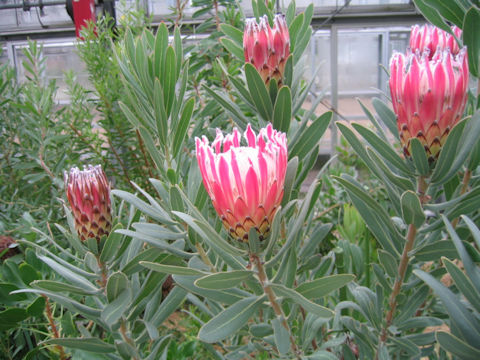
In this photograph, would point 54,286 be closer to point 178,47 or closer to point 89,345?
point 89,345

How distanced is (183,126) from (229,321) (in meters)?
0.25

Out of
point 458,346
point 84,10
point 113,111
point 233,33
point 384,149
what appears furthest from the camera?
point 84,10

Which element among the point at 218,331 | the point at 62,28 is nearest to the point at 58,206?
the point at 218,331

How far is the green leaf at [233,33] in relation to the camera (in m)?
0.68

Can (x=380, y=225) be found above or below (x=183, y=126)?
below

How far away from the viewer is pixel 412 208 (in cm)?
42

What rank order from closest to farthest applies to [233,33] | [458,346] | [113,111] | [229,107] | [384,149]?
[458,346]
[384,149]
[229,107]
[233,33]
[113,111]

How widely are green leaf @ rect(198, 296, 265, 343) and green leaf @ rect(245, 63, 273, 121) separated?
0.77 feet

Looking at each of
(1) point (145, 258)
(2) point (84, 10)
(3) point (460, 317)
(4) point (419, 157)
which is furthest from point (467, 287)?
(2) point (84, 10)

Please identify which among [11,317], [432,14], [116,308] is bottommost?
[11,317]

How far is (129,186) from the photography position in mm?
1032

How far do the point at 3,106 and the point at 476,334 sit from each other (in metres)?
1.19

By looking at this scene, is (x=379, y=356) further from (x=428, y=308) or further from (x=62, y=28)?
(x=62, y=28)

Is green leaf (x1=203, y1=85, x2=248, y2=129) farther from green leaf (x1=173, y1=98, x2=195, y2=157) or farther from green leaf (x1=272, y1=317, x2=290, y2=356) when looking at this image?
green leaf (x1=272, y1=317, x2=290, y2=356)
